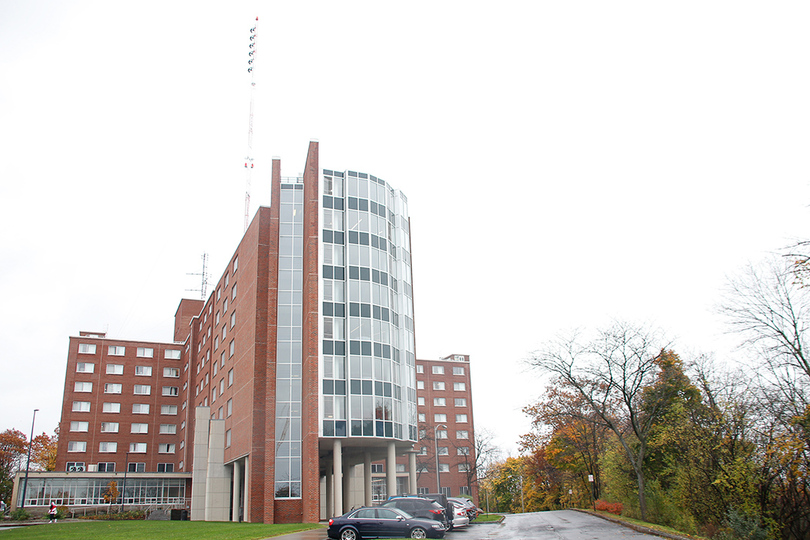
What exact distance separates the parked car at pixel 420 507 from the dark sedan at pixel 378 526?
5.07 feet

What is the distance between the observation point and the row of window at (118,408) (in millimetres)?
72000

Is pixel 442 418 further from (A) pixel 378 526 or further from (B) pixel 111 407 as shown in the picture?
(A) pixel 378 526

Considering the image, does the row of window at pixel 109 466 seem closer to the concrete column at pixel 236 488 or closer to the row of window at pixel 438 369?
the concrete column at pixel 236 488

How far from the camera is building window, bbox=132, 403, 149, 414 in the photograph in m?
74.3

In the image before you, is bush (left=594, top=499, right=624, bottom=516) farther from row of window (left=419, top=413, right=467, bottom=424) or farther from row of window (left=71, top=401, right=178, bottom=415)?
row of window (left=71, top=401, right=178, bottom=415)

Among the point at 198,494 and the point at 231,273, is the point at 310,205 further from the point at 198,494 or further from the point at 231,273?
the point at 198,494

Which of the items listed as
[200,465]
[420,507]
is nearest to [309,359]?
[420,507]

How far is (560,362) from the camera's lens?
37.2 metres

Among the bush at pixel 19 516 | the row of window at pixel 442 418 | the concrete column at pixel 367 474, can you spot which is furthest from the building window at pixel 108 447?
the concrete column at pixel 367 474

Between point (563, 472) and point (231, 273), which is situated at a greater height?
point (231, 273)

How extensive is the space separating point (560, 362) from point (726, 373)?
36.0 ft

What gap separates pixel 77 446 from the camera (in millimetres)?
69875

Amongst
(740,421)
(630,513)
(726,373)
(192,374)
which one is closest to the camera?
(740,421)

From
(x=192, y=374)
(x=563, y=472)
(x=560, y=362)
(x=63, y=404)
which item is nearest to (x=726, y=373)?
(x=560, y=362)
